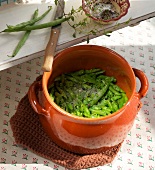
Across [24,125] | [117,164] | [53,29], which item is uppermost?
[53,29]

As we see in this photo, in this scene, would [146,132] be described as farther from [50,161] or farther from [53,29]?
[53,29]

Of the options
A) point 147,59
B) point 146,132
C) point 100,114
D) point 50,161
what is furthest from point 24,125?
point 147,59

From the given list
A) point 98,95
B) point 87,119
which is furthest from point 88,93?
point 87,119

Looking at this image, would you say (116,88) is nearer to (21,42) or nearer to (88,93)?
(88,93)

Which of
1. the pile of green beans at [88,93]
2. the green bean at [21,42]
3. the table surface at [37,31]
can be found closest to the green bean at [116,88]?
the pile of green beans at [88,93]

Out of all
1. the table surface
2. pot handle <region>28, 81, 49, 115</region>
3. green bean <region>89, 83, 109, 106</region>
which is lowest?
green bean <region>89, 83, 109, 106</region>

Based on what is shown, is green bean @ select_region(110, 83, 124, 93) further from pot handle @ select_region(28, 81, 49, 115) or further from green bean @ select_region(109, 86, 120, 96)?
pot handle @ select_region(28, 81, 49, 115)

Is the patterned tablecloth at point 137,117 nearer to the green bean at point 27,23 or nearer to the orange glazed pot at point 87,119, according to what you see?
the orange glazed pot at point 87,119

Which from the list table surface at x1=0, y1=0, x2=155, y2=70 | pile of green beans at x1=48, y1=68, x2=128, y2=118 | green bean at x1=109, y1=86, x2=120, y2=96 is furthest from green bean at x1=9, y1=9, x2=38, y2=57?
green bean at x1=109, y1=86, x2=120, y2=96
